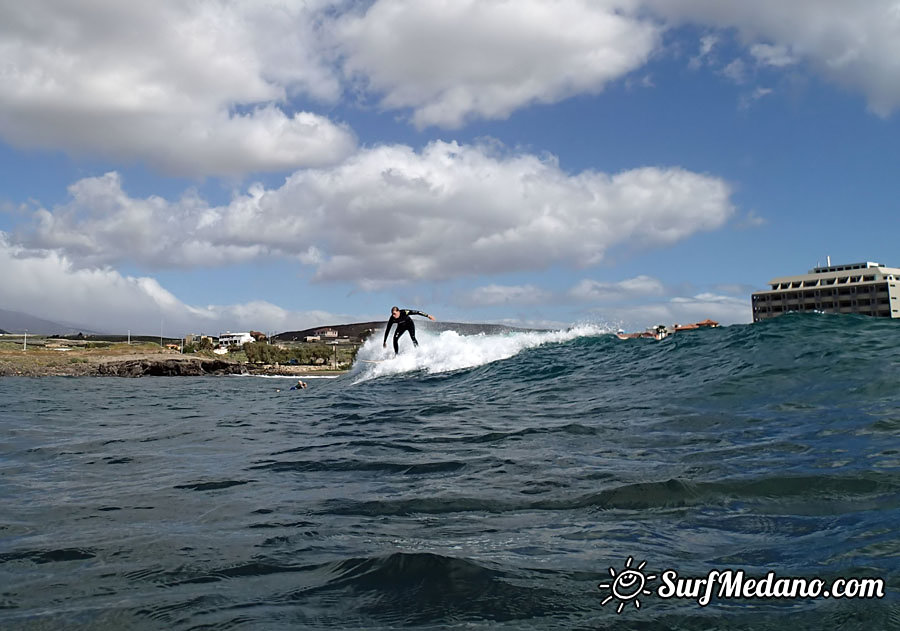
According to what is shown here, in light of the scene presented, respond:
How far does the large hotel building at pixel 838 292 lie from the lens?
85.1 m

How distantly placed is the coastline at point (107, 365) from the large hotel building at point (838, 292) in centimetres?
7838

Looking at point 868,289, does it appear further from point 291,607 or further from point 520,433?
point 291,607

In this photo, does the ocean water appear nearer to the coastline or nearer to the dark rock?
the coastline

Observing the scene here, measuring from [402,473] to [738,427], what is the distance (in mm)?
4318

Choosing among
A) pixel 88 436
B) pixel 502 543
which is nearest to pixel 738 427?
pixel 502 543

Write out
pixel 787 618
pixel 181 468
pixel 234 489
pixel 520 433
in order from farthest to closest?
pixel 520 433 < pixel 181 468 < pixel 234 489 < pixel 787 618

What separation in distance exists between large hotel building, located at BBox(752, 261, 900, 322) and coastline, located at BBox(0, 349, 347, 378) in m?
78.4

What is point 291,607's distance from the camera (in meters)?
3.09

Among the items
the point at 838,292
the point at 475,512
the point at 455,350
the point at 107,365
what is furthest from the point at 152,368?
the point at 838,292

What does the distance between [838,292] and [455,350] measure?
8523 cm

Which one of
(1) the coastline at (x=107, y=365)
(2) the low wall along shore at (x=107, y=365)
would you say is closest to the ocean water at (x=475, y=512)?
(1) the coastline at (x=107, y=365)

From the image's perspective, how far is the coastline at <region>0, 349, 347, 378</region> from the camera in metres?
64.6

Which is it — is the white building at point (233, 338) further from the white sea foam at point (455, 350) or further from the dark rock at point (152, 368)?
the white sea foam at point (455, 350)

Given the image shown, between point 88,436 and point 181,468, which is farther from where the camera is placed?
point 88,436
